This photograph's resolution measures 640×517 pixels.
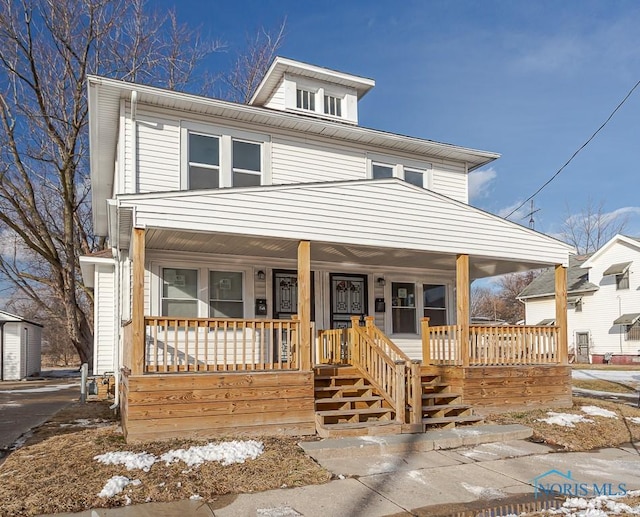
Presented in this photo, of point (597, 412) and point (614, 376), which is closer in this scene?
point (597, 412)

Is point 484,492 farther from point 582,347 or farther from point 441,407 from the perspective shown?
point 582,347

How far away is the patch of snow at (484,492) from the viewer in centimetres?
553

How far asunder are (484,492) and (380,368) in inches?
127

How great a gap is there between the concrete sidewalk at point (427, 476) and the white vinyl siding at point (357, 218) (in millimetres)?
3235

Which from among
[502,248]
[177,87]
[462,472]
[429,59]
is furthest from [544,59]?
[177,87]

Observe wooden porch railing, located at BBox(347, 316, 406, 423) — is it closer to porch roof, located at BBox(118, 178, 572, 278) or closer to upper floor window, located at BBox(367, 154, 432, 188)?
porch roof, located at BBox(118, 178, 572, 278)

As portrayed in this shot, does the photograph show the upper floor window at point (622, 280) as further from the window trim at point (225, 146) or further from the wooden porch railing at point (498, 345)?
the window trim at point (225, 146)

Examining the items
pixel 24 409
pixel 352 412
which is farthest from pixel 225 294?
pixel 24 409

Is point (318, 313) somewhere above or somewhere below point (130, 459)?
above

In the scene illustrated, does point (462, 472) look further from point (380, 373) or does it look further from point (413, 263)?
point (413, 263)

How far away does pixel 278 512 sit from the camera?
16.4 ft

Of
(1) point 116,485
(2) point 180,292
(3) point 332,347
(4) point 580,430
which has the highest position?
(2) point 180,292

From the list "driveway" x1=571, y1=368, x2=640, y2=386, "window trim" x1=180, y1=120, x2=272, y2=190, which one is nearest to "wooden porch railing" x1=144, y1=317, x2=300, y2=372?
"window trim" x1=180, y1=120, x2=272, y2=190

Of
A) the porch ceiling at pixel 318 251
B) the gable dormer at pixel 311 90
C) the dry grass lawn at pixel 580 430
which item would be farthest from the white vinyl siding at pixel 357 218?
the gable dormer at pixel 311 90
